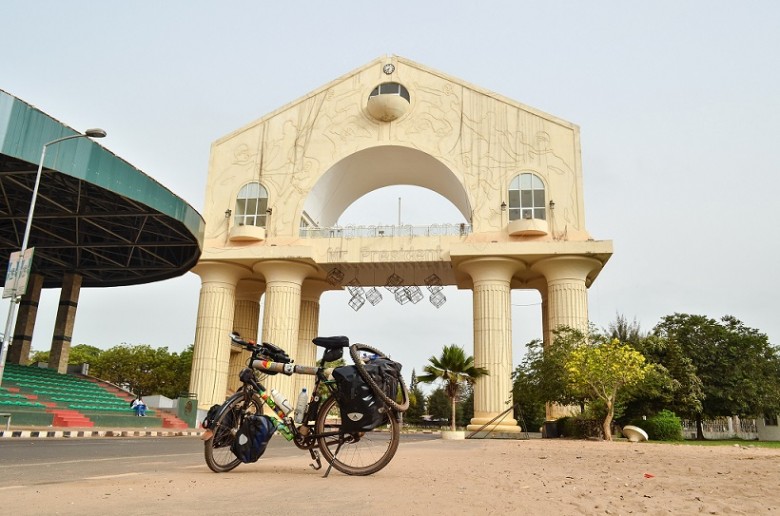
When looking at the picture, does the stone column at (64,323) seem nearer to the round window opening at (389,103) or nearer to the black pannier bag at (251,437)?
the round window opening at (389,103)

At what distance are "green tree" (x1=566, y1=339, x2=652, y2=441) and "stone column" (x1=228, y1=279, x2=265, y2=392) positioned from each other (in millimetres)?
20769

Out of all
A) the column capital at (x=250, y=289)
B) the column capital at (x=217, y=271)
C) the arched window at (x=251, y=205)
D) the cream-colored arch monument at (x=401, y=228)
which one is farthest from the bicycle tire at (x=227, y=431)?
the column capital at (x=250, y=289)

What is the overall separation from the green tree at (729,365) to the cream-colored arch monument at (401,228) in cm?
939

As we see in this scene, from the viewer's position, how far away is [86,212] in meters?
26.2

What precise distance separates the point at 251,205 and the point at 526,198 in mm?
15151

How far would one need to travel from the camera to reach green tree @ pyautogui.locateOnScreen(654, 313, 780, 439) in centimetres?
3497

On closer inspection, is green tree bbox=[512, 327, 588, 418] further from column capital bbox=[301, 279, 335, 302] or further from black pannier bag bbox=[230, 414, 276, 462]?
black pannier bag bbox=[230, 414, 276, 462]

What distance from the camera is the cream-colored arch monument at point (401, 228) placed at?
3058cm

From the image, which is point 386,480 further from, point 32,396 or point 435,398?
point 435,398

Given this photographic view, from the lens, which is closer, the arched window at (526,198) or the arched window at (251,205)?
the arched window at (526,198)

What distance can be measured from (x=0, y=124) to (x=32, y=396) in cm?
1237

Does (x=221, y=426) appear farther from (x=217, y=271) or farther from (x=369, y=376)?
(x=217, y=271)

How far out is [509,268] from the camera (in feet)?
102

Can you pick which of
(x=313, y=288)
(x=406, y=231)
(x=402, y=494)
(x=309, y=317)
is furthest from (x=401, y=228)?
(x=402, y=494)
